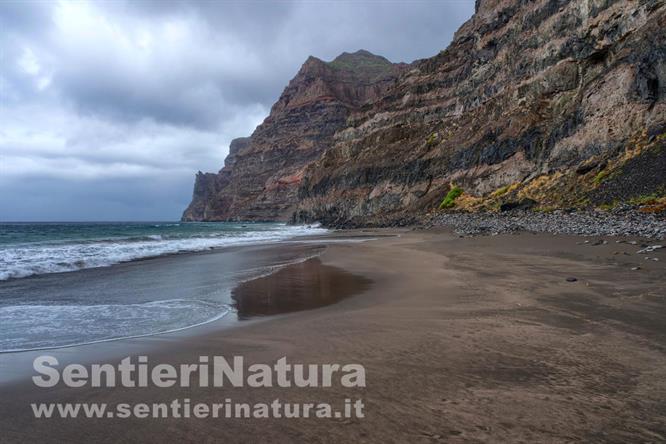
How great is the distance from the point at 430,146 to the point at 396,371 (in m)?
58.6

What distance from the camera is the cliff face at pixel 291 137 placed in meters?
153

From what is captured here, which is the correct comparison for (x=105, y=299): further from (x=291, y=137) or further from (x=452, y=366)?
(x=291, y=137)

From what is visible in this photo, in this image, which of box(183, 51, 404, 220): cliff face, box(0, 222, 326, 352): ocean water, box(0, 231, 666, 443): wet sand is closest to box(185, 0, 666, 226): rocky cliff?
box(0, 231, 666, 443): wet sand

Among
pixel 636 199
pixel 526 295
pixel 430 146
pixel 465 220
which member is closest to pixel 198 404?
pixel 526 295

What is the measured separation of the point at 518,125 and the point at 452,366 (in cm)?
4163

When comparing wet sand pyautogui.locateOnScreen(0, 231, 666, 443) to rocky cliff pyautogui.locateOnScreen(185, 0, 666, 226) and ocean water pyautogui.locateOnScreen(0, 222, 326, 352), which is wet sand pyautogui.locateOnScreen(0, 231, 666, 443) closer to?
ocean water pyautogui.locateOnScreen(0, 222, 326, 352)

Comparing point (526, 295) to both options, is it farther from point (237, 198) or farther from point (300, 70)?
point (300, 70)

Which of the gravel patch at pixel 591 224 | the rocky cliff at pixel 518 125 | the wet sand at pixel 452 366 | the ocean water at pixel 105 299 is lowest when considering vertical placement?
the ocean water at pixel 105 299

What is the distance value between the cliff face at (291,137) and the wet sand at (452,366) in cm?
13759

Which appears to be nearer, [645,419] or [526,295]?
[645,419]

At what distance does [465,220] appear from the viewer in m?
31.6

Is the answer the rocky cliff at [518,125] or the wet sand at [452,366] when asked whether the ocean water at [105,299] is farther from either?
the rocky cliff at [518,125]

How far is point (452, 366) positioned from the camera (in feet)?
11.7

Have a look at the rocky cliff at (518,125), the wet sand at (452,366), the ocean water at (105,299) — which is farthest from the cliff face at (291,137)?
the wet sand at (452,366)
